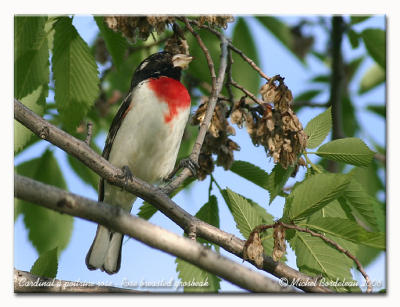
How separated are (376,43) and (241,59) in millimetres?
631

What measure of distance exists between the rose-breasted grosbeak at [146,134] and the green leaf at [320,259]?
0.83 meters

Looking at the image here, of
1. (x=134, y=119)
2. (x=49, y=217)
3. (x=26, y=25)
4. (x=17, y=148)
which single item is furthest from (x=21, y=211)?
(x=26, y=25)

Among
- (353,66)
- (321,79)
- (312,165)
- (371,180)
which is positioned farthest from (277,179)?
(353,66)

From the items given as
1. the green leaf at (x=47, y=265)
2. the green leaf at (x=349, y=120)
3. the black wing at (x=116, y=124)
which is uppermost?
the green leaf at (x=349, y=120)

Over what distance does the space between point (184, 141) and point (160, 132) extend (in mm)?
887

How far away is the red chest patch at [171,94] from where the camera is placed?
2307 mm

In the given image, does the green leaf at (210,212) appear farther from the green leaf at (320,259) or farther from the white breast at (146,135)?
the white breast at (146,135)

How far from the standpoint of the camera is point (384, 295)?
1978 millimetres

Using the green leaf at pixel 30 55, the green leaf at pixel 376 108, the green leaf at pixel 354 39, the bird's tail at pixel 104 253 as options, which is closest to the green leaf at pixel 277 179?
the bird's tail at pixel 104 253

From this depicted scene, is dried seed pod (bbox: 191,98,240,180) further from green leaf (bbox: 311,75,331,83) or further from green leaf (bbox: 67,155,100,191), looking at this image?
green leaf (bbox: 311,75,331,83)

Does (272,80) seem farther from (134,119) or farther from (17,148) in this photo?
(17,148)

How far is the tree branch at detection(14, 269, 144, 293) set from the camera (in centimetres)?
184

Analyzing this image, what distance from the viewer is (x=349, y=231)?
157 cm

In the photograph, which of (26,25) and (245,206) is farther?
(26,25)
